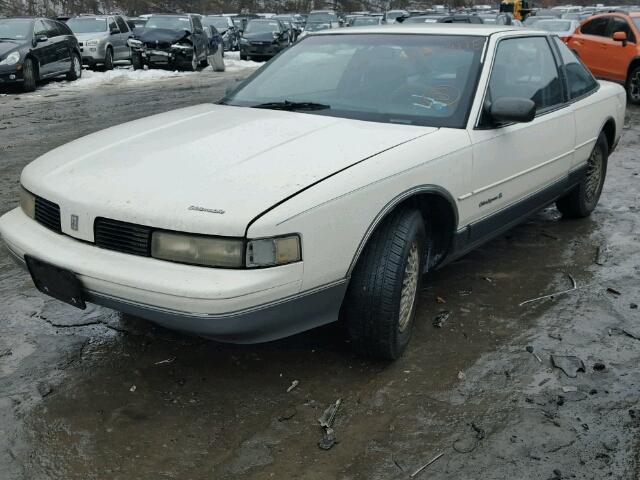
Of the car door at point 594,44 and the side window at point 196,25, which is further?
the side window at point 196,25

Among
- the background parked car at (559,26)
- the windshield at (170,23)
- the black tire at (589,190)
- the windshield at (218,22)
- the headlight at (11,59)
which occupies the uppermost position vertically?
the windshield at (218,22)

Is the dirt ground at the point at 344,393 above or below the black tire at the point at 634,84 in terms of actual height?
below

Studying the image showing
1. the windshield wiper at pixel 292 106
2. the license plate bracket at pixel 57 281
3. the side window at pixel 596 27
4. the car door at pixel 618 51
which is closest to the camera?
the license plate bracket at pixel 57 281

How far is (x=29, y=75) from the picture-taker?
14195 millimetres

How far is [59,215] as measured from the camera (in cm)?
301

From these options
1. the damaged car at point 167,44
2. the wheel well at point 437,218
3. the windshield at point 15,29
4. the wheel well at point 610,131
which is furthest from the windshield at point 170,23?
the wheel well at point 437,218

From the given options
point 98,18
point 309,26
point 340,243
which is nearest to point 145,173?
point 340,243

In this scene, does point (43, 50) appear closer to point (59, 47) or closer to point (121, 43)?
point (59, 47)

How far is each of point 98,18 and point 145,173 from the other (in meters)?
19.4

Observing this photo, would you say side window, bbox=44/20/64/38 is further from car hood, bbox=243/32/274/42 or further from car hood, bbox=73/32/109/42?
car hood, bbox=243/32/274/42

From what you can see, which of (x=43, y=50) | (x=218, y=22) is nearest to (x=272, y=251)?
(x=43, y=50)

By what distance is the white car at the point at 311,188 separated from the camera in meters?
2.67

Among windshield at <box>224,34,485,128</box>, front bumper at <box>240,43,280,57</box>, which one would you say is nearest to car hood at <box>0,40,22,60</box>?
windshield at <box>224,34,485,128</box>

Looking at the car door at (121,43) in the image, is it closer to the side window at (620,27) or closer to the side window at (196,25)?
the side window at (196,25)
